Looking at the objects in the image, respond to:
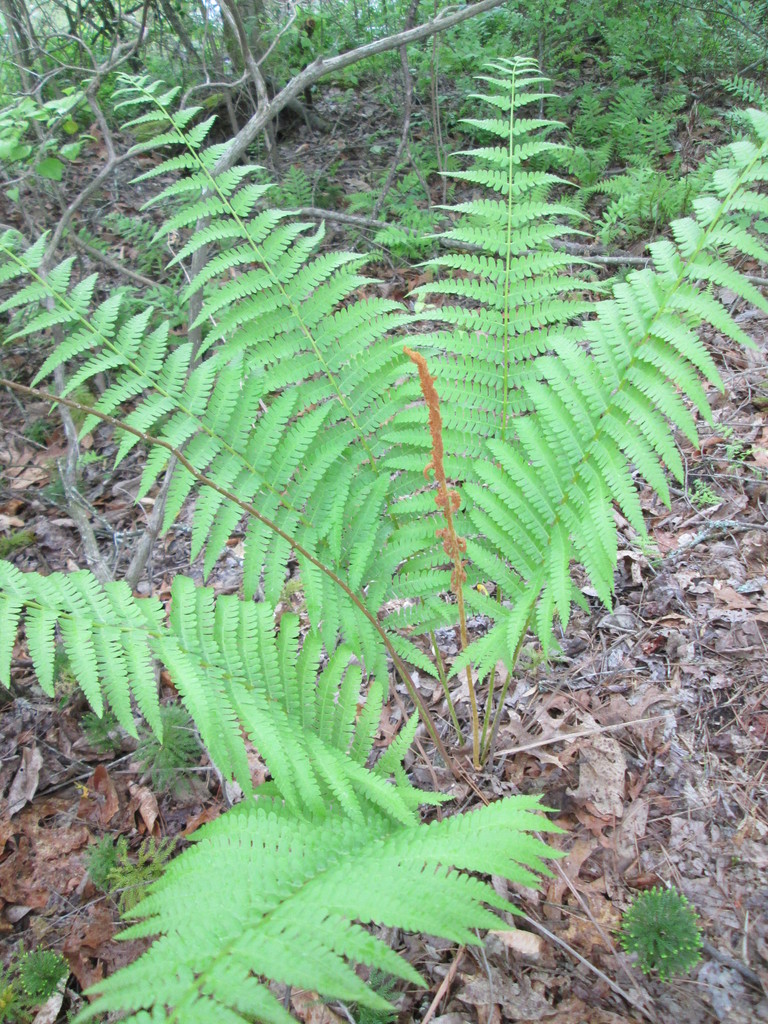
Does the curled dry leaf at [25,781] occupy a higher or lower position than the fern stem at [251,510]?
lower

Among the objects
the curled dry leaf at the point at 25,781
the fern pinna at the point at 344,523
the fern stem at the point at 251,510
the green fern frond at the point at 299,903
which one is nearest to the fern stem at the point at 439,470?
the fern pinna at the point at 344,523

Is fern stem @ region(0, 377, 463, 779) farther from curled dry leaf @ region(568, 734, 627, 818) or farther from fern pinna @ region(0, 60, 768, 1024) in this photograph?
curled dry leaf @ region(568, 734, 627, 818)

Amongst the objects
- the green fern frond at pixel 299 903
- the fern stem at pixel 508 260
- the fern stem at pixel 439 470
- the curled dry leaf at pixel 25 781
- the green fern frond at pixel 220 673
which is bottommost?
the curled dry leaf at pixel 25 781

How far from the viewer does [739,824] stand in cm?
173

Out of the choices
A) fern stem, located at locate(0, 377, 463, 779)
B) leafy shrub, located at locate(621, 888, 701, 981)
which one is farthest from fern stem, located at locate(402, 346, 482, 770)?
leafy shrub, located at locate(621, 888, 701, 981)

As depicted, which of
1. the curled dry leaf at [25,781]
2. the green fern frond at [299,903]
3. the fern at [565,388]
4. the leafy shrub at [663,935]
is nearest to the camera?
the green fern frond at [299,903]

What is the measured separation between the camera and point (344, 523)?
216 centimetres

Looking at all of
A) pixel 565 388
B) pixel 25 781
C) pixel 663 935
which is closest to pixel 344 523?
pixel 565 388

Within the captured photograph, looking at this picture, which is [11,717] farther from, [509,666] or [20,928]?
[509,666]

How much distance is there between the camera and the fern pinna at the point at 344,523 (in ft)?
4.05

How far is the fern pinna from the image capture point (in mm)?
1235

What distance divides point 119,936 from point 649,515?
92.5 inches

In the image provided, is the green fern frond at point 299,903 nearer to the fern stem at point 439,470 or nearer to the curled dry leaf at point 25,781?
the fern stem at point 439,470

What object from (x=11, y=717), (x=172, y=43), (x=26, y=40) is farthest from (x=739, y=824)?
(x=172, y=43)
